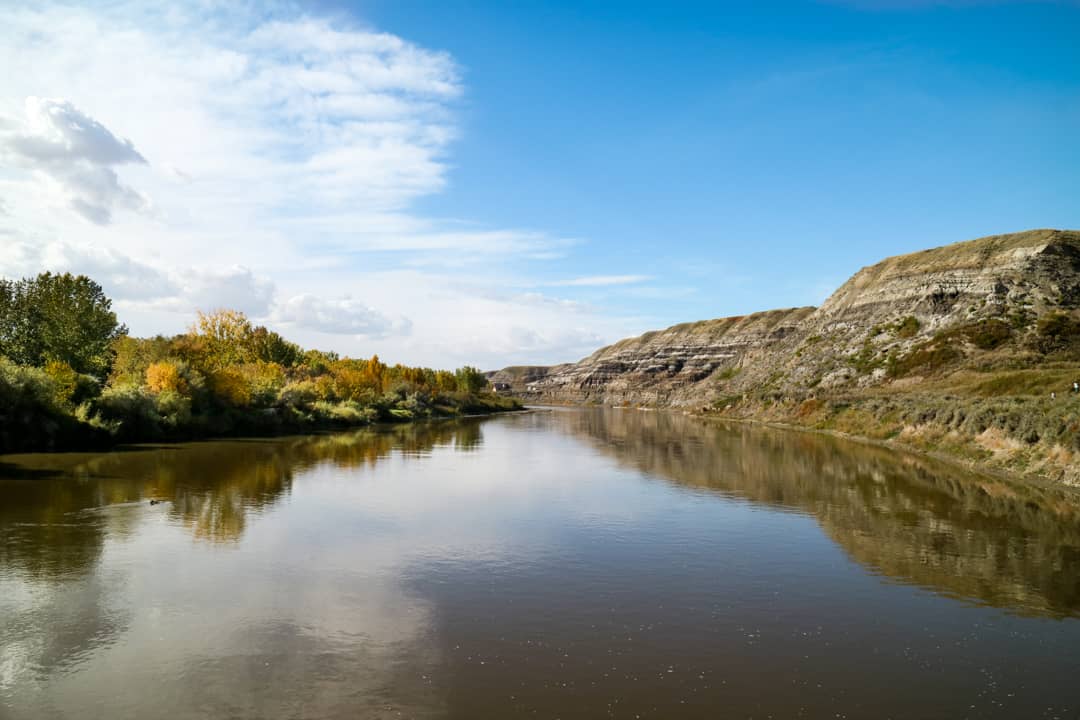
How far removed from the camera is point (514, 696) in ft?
31.8

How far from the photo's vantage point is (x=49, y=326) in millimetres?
61625

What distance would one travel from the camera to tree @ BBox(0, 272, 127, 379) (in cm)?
6034

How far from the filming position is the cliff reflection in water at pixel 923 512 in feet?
53.2

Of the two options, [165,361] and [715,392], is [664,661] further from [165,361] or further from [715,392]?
[715,392]

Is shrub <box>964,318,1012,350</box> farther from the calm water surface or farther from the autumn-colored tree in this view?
the autumn-colored tree

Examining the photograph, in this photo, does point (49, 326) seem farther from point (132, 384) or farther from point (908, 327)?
point (908, 327)

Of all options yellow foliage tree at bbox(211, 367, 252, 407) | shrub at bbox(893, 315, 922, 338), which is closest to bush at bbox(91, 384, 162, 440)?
yellow foliage tree at bbox(211, 367, 252, 407)

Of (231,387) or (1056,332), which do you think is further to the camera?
(1056,332)

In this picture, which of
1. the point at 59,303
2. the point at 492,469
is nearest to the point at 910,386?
the point at 492,469

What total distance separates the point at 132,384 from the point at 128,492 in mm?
25339

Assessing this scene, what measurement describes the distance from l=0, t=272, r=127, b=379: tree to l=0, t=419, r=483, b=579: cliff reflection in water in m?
24.3

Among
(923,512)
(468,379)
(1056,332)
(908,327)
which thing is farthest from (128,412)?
(468,379)

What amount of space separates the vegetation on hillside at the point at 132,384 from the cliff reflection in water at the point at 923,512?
1327 inches

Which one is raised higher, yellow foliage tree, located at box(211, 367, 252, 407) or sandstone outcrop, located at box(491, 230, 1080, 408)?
sandstone outcrop, located at box(491, 230, 1080, 408)
